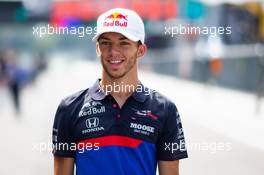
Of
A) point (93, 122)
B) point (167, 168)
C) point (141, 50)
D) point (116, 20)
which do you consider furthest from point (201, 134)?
point (116, 20)

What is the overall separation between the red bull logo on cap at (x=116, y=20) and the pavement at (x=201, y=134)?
→ 5.50m

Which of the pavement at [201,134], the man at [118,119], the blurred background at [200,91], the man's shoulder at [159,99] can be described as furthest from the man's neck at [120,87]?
the pavement at [201,134]

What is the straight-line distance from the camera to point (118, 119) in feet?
10.6

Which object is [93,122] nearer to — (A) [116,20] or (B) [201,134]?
(A) [116,20]

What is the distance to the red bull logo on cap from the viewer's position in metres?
3.14

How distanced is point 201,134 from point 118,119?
888 centimetres

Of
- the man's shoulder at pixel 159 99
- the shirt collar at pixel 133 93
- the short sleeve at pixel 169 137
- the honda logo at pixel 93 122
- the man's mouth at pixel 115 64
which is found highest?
the man's mouth at pixel 115 64

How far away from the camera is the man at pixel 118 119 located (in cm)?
318

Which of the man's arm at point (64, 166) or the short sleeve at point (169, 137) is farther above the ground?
the short sleeve at point (169, 137)

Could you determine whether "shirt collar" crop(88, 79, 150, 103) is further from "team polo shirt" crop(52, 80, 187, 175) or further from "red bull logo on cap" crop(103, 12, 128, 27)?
"red bull logo on cap" crop(103, 12, 128, 27)

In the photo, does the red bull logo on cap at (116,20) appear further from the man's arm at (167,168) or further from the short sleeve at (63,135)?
the man's arm at (167,168)

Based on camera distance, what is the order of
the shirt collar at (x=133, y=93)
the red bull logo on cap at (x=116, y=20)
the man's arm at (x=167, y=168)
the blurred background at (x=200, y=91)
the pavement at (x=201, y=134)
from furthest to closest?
the blurred background at (x=200, y=91), the pavement at (x=201, y=134), the man's arm at (x=167, y=168), the shirt collar at (x=133, y=93), the red bull logo on cap at (x=116, y=20)

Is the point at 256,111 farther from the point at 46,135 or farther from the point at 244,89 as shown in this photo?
the point at 46,135

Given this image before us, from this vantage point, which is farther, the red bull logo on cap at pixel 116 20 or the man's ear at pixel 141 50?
the man's ear at pixel 141 50
